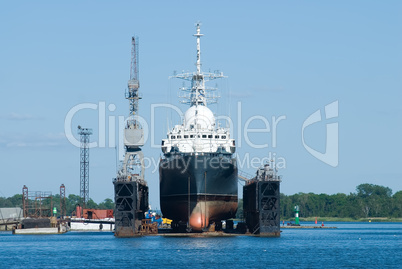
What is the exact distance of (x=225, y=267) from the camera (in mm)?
63125

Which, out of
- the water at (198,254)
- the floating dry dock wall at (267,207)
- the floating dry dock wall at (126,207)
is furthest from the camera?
the floating dry dock wall at (126,207)

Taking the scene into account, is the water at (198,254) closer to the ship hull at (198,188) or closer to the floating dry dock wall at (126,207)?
the floating dry dock wall at (126,207)

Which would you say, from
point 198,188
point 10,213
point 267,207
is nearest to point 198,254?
point 198,188

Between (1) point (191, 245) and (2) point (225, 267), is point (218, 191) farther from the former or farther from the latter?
(2) point (225, 267)

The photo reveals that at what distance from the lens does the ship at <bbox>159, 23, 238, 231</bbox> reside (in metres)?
88.6

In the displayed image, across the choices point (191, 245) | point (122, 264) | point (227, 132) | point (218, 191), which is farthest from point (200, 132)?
point (122, 264)

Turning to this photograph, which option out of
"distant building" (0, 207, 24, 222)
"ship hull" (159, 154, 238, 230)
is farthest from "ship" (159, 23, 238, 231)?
"distant building" (0, 207, 24, 222)

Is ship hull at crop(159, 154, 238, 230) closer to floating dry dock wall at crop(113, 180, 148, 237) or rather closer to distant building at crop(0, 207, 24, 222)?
floating dry dock wall at crop(113, 180, 148, 237)

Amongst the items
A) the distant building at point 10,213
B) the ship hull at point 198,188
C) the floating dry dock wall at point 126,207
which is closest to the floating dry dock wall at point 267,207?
the ship hull at point 198,188

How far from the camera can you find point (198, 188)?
88.0 m

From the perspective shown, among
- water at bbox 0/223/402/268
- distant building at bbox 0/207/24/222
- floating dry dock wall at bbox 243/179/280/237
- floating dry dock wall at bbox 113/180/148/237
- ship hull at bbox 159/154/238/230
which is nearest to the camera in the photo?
water at bbox 0/223/402/268

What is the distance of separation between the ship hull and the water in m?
2.93

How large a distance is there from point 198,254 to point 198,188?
1681cm

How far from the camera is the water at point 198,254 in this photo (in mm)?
66188
